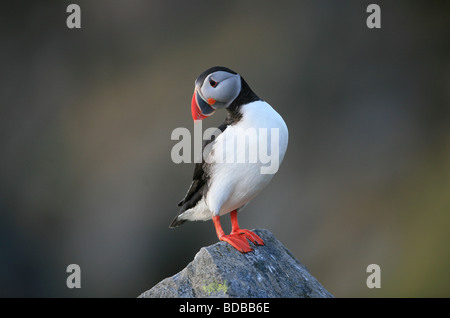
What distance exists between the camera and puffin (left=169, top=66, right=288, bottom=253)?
8.84ft

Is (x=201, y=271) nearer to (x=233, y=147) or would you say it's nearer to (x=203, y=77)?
(x=233, y=147)

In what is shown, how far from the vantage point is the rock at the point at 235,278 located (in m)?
2.50

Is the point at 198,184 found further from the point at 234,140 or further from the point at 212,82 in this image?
the point at 212,82

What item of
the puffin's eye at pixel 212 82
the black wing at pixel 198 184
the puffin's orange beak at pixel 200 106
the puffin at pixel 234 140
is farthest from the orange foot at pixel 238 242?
the puffin's eye at pixel 212 82

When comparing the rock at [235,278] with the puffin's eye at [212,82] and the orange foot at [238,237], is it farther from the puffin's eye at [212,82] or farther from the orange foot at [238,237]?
the puffin's eye at [212,82]

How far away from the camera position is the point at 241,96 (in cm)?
279

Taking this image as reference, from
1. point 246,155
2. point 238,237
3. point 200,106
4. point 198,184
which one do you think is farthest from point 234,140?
point 238,237

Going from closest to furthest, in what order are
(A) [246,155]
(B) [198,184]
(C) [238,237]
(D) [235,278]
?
(D) [235,278], (A) [246,155], (C) [238,237], (B) [198,184]

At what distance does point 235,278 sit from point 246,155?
635 millimetres

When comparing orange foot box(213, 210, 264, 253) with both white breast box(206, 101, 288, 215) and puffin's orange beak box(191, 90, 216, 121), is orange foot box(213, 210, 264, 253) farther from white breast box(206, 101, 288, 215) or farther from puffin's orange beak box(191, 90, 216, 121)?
puffin's orange beak box(191, 90, 216, 121)

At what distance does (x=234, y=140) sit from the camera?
107 inches

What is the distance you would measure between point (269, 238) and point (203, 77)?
1.06m
